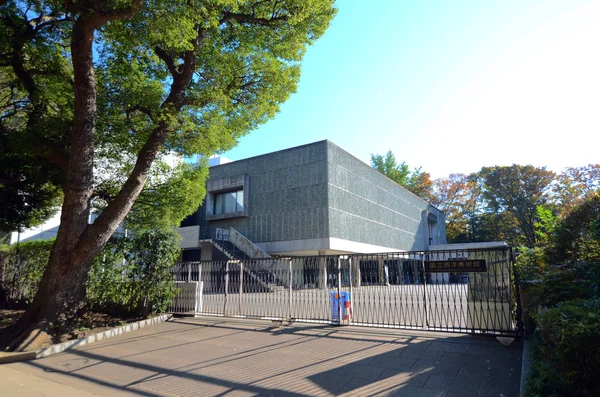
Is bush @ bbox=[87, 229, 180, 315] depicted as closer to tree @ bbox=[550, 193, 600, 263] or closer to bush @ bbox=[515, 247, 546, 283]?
bush @ bbox=[515, 247, 546, 283]

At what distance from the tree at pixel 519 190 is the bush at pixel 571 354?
165ft

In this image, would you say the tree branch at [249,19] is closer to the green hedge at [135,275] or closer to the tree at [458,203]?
the green hedge at [135,275]

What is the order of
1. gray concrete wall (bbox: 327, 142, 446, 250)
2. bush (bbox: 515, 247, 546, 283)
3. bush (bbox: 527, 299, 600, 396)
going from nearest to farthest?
bush (bbox: 527, 299, 600, 396)
bush (bbox: 515, 247, 546, 283)
gray concrete wall (bbox: 327, 142, 446, 250)

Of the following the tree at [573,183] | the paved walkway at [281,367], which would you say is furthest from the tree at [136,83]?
the tree at [573,183]

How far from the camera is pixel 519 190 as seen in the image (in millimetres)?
49750

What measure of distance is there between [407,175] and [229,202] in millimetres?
36731

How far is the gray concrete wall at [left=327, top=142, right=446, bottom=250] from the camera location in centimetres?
2881

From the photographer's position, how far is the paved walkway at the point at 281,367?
5.05m

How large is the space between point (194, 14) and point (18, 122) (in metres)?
8.18

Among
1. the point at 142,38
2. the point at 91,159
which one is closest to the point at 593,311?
the point at 91,159

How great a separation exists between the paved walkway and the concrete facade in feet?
63.8

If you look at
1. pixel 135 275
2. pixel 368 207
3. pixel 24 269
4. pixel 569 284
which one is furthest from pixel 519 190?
pixel 24 269

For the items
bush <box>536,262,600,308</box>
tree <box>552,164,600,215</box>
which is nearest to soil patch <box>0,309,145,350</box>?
bush <box>536,262,600,308</box>

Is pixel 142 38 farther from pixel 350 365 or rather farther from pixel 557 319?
pixel 557 319
